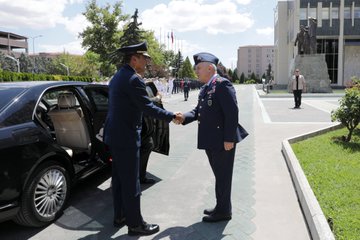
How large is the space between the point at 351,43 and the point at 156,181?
2071 inches

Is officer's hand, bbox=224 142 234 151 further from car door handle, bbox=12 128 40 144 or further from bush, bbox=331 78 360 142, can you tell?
bush, bbox=331 78 360 142

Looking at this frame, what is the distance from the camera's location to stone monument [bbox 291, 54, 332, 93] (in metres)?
31.4

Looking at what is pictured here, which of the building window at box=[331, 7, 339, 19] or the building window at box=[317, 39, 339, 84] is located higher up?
the building window at box=[331, 7, 339, 19]

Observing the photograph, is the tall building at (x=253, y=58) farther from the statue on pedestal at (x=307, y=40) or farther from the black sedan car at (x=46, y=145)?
the black sedan car at (x=46, y=145)

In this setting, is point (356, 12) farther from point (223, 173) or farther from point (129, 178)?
point (129, 178)

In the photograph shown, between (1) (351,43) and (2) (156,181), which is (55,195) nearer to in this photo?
(2) (156,181)

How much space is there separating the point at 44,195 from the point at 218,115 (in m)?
2.07

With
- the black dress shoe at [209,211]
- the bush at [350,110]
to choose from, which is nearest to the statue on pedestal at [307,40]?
the bush at [350,110]

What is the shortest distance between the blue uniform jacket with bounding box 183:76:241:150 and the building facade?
106118 millimetres

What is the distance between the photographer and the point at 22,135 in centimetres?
365

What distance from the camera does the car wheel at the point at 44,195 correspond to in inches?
145

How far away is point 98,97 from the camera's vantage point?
5.54m

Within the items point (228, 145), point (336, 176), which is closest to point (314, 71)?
point (336, 176)

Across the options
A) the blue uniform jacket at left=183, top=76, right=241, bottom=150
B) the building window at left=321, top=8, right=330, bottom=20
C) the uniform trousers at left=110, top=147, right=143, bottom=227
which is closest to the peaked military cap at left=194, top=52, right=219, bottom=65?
the blue uniform jacket at left=183, top=76, right=241, bottom=150
